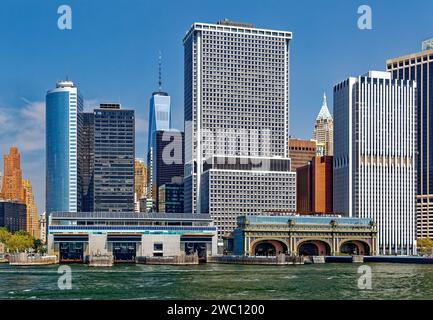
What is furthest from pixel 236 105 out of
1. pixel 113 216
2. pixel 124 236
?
pixel 124 236

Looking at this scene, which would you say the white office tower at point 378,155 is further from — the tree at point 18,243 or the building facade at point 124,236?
the tree at point 18,243

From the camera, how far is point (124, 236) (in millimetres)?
134625

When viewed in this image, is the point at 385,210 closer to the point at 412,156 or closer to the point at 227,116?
the point at 412,156

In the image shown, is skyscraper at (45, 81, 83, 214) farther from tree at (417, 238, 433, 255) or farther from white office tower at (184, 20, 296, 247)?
tree at (417, 238, 433, 255)

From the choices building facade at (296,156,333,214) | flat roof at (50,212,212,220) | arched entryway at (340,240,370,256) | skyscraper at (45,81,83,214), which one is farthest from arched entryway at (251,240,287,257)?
skyscraper at (45,81,83,214)

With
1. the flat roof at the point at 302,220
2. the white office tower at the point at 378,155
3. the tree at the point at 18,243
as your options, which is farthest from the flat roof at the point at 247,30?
the tree at the point at 18,243

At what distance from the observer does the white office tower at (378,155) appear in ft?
543

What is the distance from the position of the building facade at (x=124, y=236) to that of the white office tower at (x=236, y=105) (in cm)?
2869

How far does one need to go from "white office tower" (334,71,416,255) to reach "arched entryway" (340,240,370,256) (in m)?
13.7

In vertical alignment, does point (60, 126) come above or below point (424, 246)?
above

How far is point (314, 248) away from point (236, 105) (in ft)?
145

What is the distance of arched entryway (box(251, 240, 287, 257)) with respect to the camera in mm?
142262

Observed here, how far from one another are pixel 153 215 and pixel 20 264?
1171 inches

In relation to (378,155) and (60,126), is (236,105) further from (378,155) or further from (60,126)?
(60,126)
